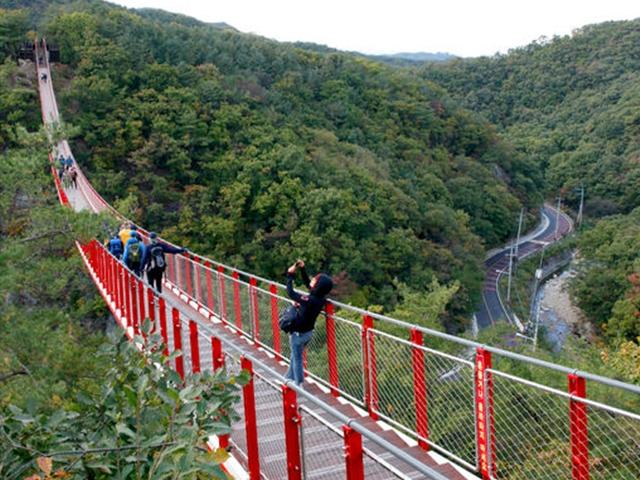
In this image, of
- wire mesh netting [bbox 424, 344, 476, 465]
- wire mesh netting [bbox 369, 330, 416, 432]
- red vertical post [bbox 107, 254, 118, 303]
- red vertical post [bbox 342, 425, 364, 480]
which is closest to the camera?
red vertical post [bbox 342, 425, 364, 480]

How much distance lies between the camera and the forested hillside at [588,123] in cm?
3888

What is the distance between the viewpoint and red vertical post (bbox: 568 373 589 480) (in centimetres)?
361

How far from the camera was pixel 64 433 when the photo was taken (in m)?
2.30

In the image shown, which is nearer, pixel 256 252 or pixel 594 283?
pixel 256 252

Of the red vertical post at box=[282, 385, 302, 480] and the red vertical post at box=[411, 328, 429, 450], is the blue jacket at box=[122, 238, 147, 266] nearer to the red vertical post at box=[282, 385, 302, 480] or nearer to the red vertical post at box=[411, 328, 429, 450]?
the red vertical post at box=[411, 328, 429, 450]

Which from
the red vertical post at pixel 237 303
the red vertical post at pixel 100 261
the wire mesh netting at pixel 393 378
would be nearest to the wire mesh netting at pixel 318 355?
the wire mesh netting at pixel 393 378

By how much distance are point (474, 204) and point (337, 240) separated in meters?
25.3

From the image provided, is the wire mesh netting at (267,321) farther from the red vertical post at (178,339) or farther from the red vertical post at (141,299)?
the red vertical post at (178,339)

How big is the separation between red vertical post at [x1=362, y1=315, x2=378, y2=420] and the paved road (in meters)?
33.2

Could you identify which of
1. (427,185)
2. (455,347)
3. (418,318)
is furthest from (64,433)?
(427,185)

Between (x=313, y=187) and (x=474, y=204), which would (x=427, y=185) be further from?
(x=313, y=187)

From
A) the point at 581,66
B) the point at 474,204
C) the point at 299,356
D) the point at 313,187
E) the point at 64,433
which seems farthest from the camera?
the point at 581,66

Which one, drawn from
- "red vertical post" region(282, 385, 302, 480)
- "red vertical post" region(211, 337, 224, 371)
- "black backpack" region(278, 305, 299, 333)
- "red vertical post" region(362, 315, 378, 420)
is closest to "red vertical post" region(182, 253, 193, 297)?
"black backpack" region(278, 305, 299, 333)

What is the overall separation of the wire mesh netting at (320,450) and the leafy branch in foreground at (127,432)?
825 millimetres
